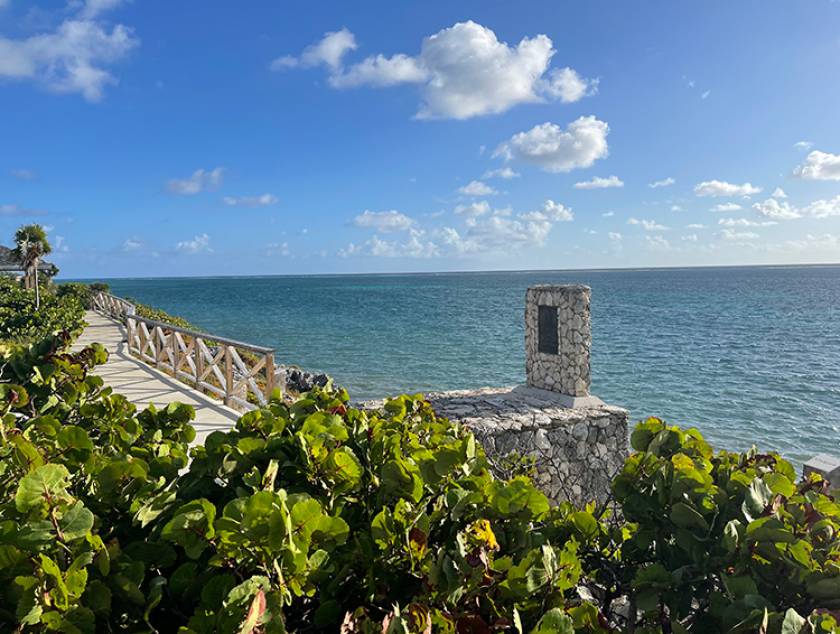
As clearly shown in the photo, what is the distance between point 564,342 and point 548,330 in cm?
43

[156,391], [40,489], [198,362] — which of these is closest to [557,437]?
[198,362]

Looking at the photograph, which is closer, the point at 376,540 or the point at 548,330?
the point at 376,540

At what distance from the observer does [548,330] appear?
31.0ft

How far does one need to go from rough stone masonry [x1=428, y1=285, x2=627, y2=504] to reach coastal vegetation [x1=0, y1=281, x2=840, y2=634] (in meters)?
5.91

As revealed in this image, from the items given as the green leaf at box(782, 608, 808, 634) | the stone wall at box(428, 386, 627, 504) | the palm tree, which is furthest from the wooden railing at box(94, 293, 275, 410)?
the palm tree

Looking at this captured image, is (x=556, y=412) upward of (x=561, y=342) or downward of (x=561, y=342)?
downward

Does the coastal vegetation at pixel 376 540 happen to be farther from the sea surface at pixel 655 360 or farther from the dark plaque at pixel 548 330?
the sea surface at pixel 655 360

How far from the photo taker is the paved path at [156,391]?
7.41m

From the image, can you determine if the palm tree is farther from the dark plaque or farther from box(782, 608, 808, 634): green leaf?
box(782, 608, 808, 634): green leaf

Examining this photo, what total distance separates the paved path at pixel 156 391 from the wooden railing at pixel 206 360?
0.23 meters

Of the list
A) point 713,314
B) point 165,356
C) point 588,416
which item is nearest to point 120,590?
point 588,416

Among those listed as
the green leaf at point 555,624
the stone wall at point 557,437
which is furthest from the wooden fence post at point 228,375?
the green leaf at point 555,624

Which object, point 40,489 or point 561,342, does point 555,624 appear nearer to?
point 40,489

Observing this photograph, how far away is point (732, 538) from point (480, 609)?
654mm
